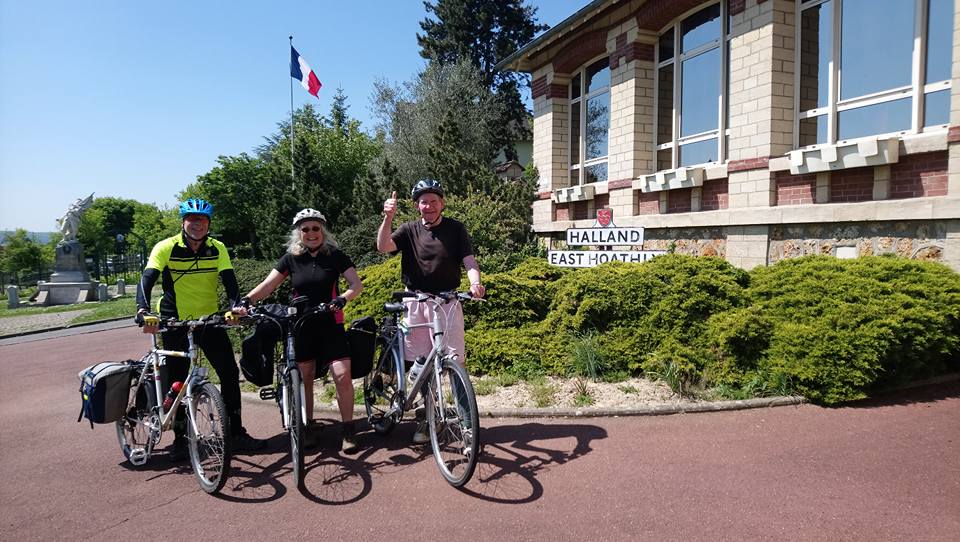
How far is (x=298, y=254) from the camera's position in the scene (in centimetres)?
452

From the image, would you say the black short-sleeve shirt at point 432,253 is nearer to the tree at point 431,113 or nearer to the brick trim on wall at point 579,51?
the brick trim on wall at point 579,51

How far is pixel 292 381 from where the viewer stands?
3.92 m

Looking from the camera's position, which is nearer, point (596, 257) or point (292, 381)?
point (292, 381)

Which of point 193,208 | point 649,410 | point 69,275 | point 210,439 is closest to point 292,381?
point 210,439

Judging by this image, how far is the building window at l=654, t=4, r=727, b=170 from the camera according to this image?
9.34 metres

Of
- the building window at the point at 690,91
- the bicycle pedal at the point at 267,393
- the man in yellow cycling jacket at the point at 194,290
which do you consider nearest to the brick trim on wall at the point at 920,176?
the building window at the point at 690,91

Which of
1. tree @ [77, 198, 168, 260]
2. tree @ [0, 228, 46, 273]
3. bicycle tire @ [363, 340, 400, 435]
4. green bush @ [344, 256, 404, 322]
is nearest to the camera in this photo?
bicycle tire @ [363, 340, 400, 435]

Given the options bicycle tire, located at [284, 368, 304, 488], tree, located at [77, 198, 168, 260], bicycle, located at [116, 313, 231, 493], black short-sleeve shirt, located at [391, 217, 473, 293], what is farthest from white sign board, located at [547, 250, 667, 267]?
tree, located at [77, 198, 168, 260]

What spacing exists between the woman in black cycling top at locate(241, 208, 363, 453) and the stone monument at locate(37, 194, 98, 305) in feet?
85.8

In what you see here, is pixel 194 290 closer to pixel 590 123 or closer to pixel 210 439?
pixel 210 439

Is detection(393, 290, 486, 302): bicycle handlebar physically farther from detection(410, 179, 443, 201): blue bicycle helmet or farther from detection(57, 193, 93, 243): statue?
detection(57, 193, 93, 243): statue

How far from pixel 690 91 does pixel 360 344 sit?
26.1ft

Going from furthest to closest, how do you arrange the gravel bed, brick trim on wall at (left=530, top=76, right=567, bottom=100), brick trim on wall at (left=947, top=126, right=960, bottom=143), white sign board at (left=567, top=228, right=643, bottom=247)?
the gravel bed < brick trim on wall at (left=530, top=76, right=567, bottom=100) < white sign board at (left=567, top=228, right=643, bottom=247) < brick trim on wall at (left=947, top=126, right=960, bottom=143)

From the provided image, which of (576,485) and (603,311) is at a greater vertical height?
(603,311)
